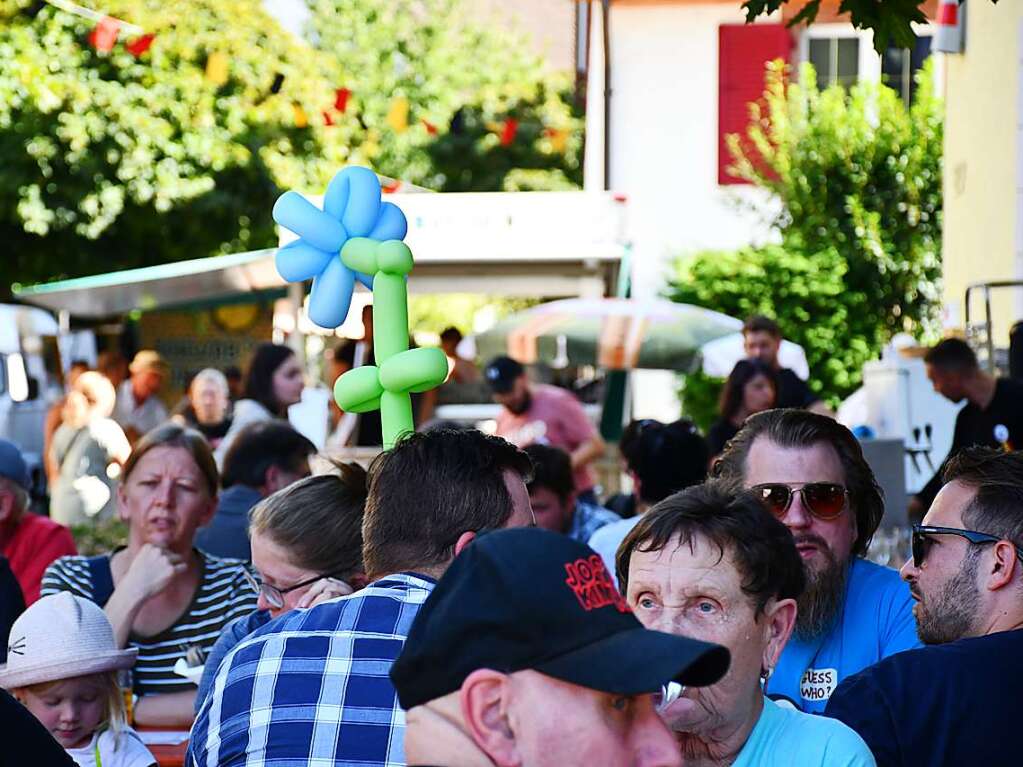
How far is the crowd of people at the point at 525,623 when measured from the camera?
1636 mm

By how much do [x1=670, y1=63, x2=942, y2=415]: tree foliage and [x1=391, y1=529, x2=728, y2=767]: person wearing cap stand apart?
16156mm

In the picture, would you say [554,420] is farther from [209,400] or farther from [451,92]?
[451,92]

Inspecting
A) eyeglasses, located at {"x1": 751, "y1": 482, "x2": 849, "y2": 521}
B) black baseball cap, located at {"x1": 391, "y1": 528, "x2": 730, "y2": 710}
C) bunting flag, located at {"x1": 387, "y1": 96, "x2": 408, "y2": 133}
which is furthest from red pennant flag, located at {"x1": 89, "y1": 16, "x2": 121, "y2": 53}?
black baseball cap, located at {"x1": 391, "y1": 528, "x2": 730, "y2": 710}

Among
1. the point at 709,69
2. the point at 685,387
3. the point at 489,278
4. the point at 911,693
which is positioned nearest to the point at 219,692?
the point at 911,693

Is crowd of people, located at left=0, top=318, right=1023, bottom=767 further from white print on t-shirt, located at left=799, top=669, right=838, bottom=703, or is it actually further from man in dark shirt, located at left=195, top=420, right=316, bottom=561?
man in dark shirt, located at left=195, top=420, right=316, bottom=561

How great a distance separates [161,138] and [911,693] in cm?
2089

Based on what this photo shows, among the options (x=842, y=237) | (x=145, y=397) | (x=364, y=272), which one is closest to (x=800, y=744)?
(x=364, y=272)

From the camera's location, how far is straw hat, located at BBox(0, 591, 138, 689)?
3.84 metres

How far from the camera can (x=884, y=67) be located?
21.1 m

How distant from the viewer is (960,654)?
105 inches

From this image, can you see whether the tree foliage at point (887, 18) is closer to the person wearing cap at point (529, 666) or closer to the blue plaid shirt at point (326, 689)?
the blue plaid shirt at point (326, 689)

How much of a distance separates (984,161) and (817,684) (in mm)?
9210

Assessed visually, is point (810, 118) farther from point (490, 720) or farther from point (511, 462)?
point (490, 720)

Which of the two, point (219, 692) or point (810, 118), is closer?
point (219, 692)
